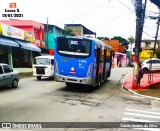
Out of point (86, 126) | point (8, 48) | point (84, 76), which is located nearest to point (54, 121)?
point (86, 126)

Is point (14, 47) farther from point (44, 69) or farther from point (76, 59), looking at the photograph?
point (76, 59)

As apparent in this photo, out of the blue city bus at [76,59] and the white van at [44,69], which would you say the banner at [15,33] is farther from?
the blue city bus at [76,59]

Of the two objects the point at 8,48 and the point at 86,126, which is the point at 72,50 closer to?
the point at 86,126

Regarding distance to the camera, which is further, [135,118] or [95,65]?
[95,65]

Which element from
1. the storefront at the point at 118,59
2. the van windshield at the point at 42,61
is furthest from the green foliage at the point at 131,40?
the van windshield at the point at 42,61

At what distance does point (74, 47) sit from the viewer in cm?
1759

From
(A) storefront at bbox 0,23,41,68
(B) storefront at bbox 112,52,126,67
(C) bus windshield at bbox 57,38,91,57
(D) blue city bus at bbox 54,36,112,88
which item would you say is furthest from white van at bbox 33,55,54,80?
(B) storefront at bbox 112,52,126,67

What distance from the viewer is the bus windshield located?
57.1 feet

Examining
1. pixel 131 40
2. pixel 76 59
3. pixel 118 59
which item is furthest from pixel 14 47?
pixel 131 40

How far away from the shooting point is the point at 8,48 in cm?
3453

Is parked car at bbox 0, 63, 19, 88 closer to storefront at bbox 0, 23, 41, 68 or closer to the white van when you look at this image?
the white van

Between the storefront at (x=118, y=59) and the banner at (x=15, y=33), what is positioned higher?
the banner at (x=15, y=33)

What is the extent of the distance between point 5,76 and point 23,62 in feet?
81.5

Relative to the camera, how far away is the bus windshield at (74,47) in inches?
685
